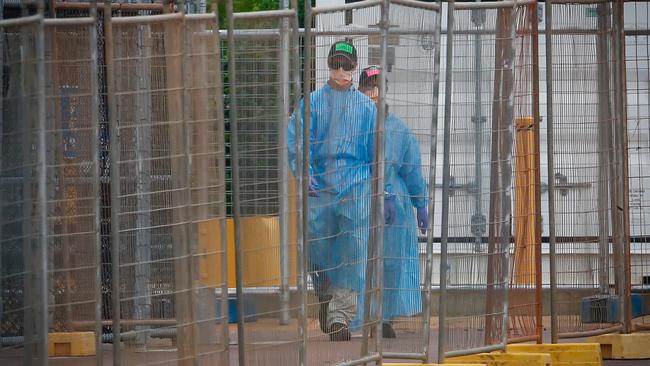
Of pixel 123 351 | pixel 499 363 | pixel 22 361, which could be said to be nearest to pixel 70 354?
pixel 123 351

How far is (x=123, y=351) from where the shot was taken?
745 centimetres

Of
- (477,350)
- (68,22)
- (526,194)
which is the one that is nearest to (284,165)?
(68,22)

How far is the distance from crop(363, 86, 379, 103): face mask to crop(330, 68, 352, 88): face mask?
0.46 ft

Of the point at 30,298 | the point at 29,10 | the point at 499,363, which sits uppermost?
the point at 29,10

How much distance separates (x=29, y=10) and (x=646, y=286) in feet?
18.2

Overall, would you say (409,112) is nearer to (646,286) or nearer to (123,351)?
(123,351)

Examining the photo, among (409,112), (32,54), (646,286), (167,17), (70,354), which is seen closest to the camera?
(32,54)

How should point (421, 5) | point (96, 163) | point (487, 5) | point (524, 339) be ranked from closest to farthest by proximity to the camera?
1. point (96, 163)
2. point (421, 5)
3. point (487, 5)
4. point (524, 339)

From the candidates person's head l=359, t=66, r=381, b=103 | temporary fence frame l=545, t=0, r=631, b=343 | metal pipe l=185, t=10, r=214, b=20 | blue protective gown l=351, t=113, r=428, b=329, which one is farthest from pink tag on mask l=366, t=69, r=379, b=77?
temporary fence frame l=545, t=0, r=631, b=343

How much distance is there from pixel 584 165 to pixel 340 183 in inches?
107

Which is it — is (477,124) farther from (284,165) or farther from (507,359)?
(284,165)

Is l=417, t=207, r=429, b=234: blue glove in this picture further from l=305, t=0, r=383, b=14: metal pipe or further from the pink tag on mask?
l=305, t=0, r=383, b=14: metal pipe

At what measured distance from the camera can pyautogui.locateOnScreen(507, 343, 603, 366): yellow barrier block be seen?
9234 millimetres

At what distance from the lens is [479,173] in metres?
8.72
